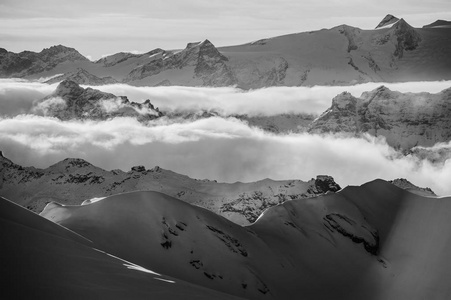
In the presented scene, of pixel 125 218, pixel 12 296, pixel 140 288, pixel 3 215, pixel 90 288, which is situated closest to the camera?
pixel 12 296

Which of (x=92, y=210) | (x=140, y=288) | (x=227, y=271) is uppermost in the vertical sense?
(x=140, y=288)

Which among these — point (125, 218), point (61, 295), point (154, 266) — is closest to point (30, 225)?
point (61, 295)

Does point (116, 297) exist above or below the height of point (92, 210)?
above

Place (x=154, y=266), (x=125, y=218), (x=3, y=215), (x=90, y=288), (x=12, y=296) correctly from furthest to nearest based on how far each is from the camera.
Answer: (x=125, y=218), (x=154, y=266), (x=3, y=215), (x=90, y=288), (x=12, y=296)

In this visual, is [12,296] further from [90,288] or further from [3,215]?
[3,215]

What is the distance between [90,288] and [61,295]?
4967mm

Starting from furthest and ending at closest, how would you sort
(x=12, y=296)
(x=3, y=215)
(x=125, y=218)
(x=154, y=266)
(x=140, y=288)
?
1. (x=125, y=218)
2. (x=154, y=266)
3. (x=3, y=215)
4. (x=140, y=288)
5. (x=12, y=296)

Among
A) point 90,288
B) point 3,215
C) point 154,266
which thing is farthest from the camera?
point 154,266

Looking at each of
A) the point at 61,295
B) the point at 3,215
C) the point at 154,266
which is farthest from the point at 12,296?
the point at 154,266

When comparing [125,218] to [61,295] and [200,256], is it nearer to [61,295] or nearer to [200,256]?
[200,256]

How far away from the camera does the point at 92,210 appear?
197625 mm

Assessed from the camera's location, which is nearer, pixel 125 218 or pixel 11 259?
pixel 11 259

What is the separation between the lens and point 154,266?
182000mm

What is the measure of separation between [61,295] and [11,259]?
7847 millimetres
